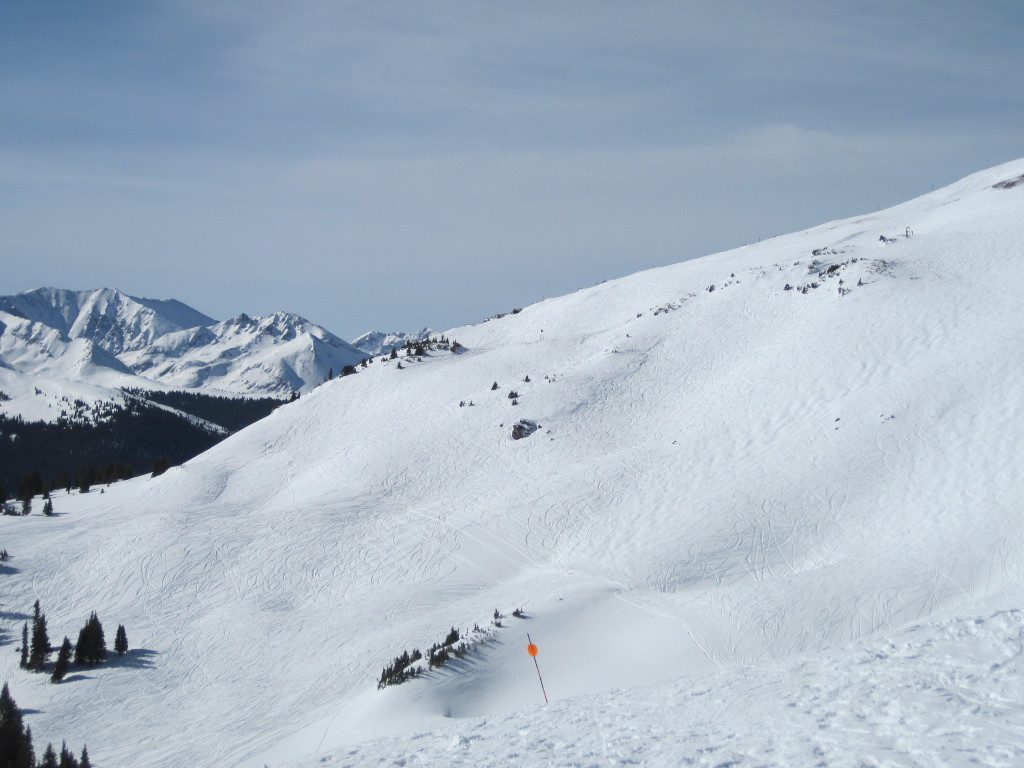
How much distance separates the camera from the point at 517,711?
56.2 ft

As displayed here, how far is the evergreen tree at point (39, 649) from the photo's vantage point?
29.5m

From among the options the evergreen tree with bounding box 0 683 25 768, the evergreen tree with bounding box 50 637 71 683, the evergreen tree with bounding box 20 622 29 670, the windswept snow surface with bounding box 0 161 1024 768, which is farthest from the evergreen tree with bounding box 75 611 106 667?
the evergreen tree with bounding box 0 683 25 768

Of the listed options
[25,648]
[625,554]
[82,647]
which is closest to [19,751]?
[82,647]

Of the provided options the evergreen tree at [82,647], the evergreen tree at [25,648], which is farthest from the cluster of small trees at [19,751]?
→ the evergreen tree at [25,648]

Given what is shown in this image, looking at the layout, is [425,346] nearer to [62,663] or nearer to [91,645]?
[91,645]

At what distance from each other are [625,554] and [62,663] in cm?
2403

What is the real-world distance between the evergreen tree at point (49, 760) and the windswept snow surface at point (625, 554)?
4.41 feet

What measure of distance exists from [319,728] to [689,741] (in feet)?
40.8

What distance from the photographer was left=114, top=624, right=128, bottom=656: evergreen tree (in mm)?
28922

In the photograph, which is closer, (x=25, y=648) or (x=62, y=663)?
(x=62, y=663)

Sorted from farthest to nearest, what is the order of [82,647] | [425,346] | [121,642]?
[425,346] < [82,647] < [121,642]

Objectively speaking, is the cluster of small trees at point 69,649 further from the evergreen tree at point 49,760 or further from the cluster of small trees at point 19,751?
the evergreen tree at point 49,760

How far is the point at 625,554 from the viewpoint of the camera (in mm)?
29859

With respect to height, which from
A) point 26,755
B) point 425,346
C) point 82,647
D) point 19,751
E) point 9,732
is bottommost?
point 26,755
